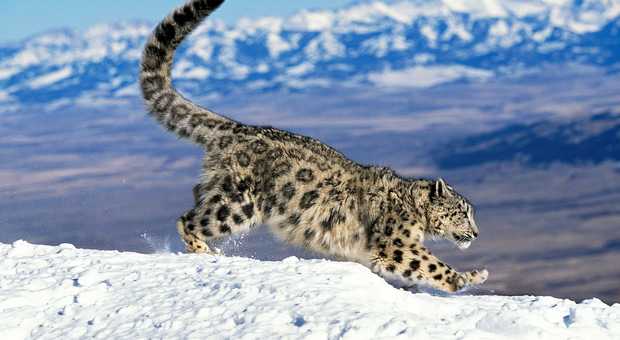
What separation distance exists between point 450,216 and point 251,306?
4523 millimetres

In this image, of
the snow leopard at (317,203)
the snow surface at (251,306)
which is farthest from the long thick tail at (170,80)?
the snow surface at (251,306)

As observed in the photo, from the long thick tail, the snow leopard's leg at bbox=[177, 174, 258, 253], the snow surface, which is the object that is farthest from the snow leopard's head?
the long thick tail

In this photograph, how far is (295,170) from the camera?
14008 mm

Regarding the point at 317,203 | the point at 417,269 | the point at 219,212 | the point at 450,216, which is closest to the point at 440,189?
the point at 450,216

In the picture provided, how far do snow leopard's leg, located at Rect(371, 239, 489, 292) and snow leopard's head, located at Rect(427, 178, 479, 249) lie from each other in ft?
2.70

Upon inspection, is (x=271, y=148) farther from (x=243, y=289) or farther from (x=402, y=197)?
(x=243, y=289)

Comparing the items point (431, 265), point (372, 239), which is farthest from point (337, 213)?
point (431, 265)

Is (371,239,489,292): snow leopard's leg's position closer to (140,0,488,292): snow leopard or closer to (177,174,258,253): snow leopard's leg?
(140,0,488,292): snow leopard

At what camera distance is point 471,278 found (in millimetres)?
13398

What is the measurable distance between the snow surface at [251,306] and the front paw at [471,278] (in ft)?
1.00

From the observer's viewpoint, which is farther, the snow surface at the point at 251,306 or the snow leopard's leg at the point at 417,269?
the snow leopard's leg at the point at 417,269

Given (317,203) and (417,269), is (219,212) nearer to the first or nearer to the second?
(317,203)

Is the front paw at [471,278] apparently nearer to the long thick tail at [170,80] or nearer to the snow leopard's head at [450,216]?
the snow leopard's head at [450,216]

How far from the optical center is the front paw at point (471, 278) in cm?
1329
